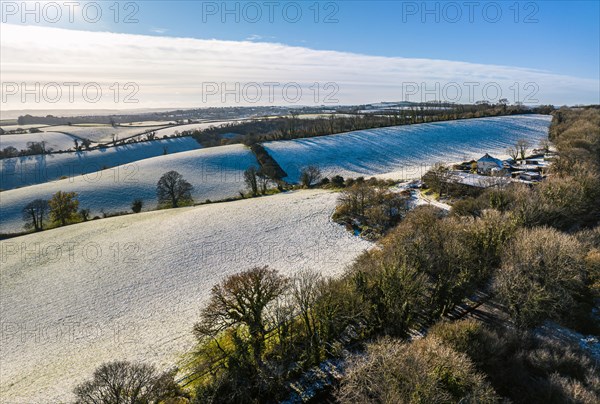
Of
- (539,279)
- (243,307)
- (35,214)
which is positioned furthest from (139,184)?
(539,279)

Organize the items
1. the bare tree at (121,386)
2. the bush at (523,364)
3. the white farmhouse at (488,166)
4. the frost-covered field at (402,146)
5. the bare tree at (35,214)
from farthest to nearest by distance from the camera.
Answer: the frost-covered field at (402,146)
the white farmhouse at (488,166)
the bare tree at (35,214)
the bush at (523,364)
the bare tree at (121,386)

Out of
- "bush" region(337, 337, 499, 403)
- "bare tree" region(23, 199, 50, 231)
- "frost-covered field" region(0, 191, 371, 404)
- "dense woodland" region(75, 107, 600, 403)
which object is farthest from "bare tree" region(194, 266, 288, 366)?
"bare tree" region(23, 199, 50, 231)

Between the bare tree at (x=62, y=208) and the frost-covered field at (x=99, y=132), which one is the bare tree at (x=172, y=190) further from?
the frost-covered field at (x=99, y=132)

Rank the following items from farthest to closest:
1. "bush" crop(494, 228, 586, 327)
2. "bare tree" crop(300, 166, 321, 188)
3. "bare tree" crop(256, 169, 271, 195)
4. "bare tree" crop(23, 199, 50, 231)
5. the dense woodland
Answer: "bare tree" crop(300, 166, 321, 188) < "bare tree" crop(256, 169, 271, 195) < "bare tree" crop(23, 199, 50, 231) < "bush" crop(494, 228, 586, 327) < the dense woodland

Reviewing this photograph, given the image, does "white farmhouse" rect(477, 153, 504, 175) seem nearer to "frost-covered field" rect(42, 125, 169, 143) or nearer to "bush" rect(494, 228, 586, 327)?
"bush" rect(494, 228, 586, 327)

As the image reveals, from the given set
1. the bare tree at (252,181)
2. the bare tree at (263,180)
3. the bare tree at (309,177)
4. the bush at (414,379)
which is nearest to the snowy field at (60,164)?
the bare tree at (263,180)

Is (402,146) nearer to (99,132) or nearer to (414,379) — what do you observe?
(414,379)
